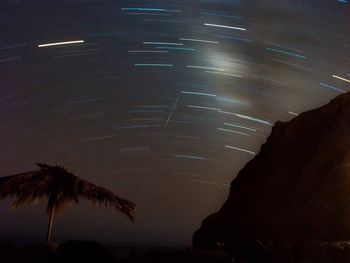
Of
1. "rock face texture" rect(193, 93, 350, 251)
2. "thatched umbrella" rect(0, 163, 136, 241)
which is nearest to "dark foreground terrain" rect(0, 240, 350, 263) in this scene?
"thatched umbrella" rect(0, 163, 136, 241)

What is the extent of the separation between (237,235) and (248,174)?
9.29 m

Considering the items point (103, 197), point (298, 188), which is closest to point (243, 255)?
point (103, 197)

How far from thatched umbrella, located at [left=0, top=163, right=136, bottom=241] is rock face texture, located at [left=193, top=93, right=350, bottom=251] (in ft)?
40.6

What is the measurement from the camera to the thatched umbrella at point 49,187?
16.5 meters

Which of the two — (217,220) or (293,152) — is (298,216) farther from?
(217,220)

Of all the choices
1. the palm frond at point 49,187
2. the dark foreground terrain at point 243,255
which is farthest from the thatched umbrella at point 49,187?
the dark foreground terrain at point 243,255

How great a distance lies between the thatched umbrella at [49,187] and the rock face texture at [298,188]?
12.4 m

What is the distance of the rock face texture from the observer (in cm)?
2205

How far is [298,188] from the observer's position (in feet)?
83.9

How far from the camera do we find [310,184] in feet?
81.0

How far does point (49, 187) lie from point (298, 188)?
15.8 m

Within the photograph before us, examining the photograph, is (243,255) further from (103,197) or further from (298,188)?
(298,188)

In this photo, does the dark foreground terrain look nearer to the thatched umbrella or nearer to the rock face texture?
the thatched umbrella

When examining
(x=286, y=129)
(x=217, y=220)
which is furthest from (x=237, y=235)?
(x=286, y=129)
